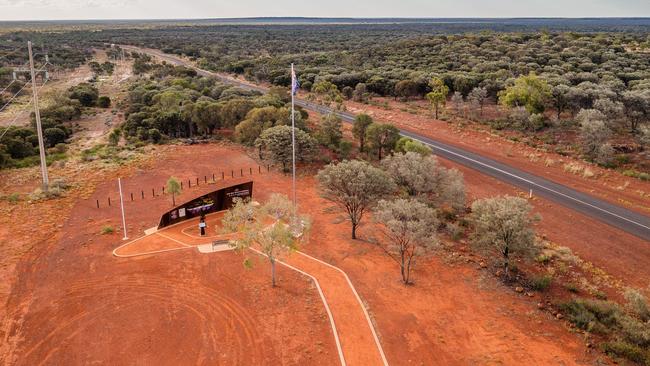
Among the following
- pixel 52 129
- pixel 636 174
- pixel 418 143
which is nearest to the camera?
pixel 636 174

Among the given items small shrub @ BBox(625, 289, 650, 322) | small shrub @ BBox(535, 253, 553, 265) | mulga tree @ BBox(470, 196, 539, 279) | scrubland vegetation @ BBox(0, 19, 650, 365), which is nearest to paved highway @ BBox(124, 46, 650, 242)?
scrubland vegetation @ BBox(0, 19, 650, 365)

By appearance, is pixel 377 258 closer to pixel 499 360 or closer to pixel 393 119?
pixel 499 360

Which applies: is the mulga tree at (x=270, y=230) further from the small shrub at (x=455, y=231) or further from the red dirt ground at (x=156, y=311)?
the small shrub at (x=455, y=231)

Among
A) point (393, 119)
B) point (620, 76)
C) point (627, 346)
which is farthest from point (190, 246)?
point (620, 76)

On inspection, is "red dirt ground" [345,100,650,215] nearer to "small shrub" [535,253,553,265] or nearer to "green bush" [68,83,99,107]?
"small shrub" [535,253,553,265]

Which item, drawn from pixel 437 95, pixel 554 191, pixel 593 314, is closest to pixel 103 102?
pixel 437 95

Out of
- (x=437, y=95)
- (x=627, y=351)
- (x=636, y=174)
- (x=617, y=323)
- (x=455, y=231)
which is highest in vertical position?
(x=437, y=95)

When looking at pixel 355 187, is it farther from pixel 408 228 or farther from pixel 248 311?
pixel 248 311

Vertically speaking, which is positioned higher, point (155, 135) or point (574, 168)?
point (155, 135)

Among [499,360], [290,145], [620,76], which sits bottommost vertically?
[499,360]
